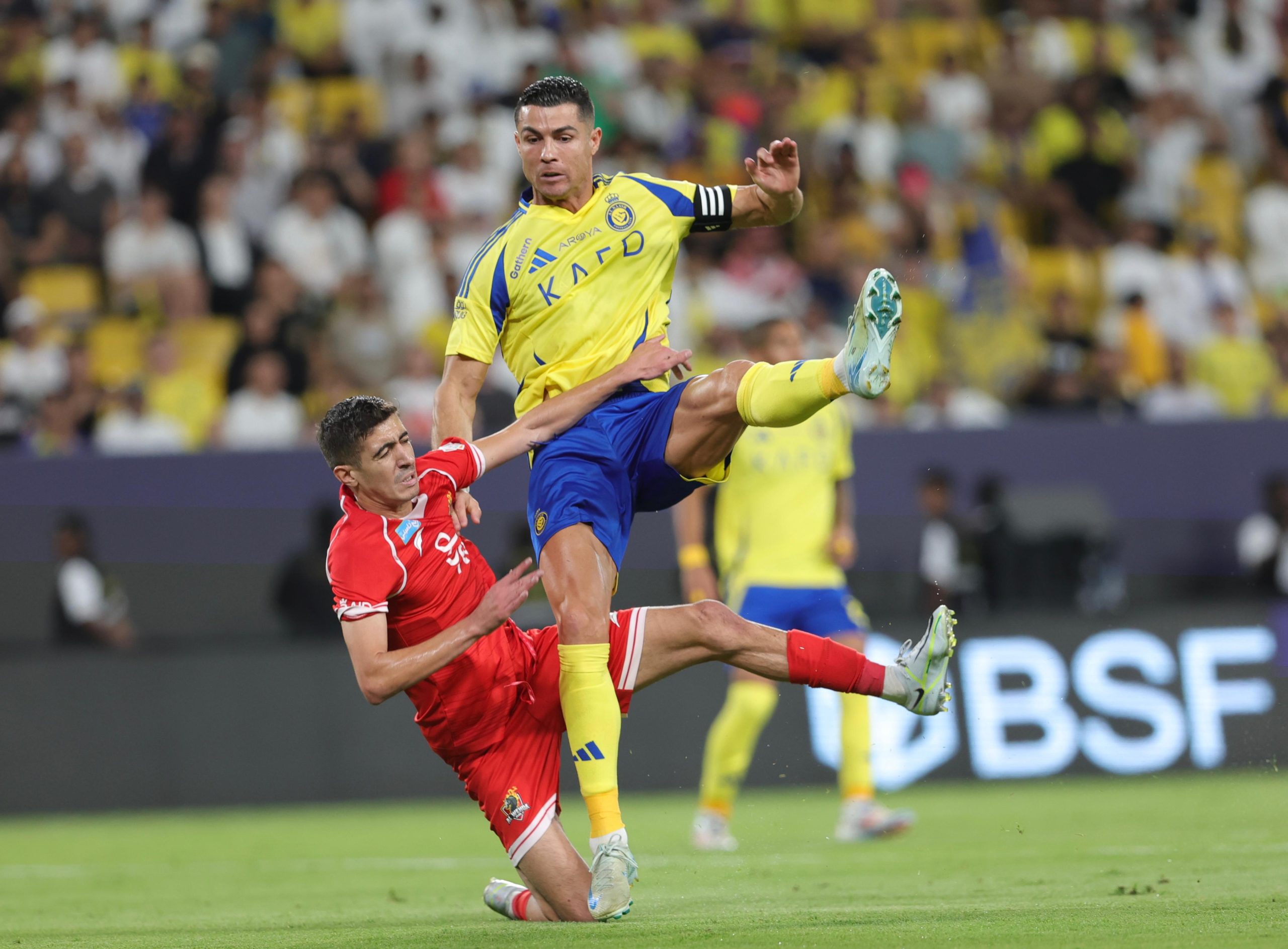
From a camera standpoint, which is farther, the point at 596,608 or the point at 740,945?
the point at 596,608

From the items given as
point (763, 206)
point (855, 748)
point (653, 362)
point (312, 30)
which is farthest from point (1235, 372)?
point (653, 362)

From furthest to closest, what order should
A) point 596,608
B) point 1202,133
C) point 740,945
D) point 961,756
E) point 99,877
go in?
point 1202,133, point 961,756, point 99,877, point 596,608, point 740,945

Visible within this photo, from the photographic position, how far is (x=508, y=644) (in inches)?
261

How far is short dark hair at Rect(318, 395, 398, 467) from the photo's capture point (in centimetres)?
611

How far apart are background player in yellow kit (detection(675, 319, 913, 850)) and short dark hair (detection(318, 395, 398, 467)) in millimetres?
3519

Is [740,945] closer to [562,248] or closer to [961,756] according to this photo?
[562,248]

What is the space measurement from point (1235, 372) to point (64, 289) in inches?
398

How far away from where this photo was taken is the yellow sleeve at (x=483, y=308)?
681 centimetres

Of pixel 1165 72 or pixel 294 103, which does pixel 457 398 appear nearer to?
pixel 294 103

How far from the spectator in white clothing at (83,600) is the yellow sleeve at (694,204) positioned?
709cm

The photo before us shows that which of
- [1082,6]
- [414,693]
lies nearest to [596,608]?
[414,693]

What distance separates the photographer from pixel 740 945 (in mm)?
5254

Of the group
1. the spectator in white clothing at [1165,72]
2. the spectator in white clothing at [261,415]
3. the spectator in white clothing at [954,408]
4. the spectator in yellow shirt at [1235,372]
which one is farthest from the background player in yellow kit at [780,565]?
the spectator in white clothing at [1165,72]

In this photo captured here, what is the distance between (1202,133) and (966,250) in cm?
371
